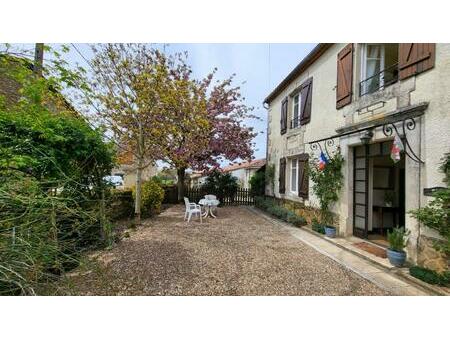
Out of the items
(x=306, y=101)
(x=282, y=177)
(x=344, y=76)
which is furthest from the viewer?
(x=282, y=177)

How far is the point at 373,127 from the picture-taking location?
4.42m

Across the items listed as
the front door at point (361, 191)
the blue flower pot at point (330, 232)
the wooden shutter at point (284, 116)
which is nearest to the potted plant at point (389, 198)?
the front door at point (361, 191)

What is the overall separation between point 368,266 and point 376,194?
2.93m

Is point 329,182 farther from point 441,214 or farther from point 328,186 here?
point 441,214

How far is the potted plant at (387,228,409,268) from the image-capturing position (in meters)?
A: 3.63

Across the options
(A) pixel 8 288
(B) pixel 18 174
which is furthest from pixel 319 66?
(A) pixel 8 288

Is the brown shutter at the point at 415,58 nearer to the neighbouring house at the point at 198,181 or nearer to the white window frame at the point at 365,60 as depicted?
the white window frame at the point at 365,60

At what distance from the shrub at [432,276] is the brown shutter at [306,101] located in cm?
509

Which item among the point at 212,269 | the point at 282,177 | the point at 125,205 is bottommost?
the point at 212,269

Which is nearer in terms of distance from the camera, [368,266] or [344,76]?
[368,266]

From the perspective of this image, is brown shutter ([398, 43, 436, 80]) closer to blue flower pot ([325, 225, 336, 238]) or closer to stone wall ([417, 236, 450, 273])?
stone wall ([417, 236, 450, 273])

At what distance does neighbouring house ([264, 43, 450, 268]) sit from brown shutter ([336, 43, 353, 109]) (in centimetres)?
2

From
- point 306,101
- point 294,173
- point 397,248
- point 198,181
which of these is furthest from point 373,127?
point 198,181
